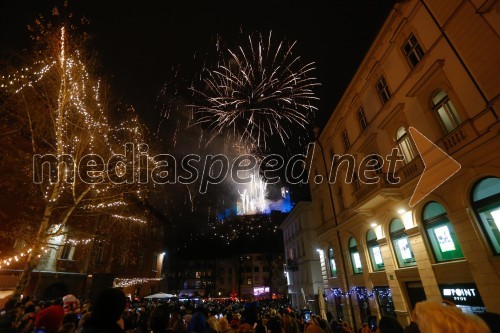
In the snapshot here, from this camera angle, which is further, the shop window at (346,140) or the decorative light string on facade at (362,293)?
the shop window at (346,140)

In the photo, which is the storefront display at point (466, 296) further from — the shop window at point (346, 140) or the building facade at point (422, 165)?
the shop window at point (346, 140)

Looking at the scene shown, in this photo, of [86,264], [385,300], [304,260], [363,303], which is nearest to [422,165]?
[385,300]

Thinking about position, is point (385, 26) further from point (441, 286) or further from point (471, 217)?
point (441, 286)

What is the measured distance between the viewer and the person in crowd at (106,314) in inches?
94.6

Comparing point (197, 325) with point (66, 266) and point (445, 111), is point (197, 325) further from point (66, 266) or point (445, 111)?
point (66, 266)

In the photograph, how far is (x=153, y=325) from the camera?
15.8 feet

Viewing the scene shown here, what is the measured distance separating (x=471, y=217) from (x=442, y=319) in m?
8.82

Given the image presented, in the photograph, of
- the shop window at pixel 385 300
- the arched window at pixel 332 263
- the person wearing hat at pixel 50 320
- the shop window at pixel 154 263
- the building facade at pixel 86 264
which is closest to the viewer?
the person wearing hat at pixel 50 320

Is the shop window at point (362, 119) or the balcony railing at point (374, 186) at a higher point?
the shop window at point (362, 119)

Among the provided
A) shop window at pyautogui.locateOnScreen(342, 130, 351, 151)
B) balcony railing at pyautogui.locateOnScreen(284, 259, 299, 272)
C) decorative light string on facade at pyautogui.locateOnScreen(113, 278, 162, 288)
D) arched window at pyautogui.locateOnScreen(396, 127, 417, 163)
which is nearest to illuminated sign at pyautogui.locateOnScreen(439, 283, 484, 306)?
arched window at pyautogui.locateOnScreen(396, 127, 417, 163)

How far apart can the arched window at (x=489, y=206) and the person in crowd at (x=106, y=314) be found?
34.1ft

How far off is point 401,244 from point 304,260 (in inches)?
680

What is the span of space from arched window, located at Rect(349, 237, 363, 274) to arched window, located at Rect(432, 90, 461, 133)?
970 cm

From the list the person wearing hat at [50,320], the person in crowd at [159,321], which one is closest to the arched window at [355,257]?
the person in crowd at [159,321]
